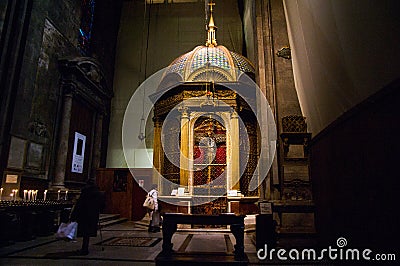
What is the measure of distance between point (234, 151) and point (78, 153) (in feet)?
19.1

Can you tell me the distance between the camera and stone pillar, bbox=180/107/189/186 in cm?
904

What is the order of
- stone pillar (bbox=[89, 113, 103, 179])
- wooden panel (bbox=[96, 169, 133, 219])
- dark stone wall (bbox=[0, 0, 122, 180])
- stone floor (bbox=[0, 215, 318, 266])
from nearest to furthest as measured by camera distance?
stone floor (bbox=[0, 215, 318, 266])
dark stone wall (bbox=[0, 0, 122, 180])
wooden panel (bbox=[96, 169, 133, 219])
stone pillar (bbox=[89, 113, 103, 179])

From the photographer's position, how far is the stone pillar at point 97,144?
11.3 m

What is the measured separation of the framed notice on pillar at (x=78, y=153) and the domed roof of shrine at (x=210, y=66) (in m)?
4.19

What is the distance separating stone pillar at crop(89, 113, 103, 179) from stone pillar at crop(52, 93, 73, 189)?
2068 mm

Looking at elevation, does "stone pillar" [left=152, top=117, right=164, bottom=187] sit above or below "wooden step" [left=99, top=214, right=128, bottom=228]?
above

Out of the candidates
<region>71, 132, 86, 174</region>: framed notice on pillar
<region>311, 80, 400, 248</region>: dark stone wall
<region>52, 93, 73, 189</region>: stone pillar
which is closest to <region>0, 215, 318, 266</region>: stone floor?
<region>311, 80, 400, 248</region>: dark stone wall

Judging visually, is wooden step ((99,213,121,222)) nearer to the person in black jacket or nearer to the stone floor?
the stone floor

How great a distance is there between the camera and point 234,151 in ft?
30.1

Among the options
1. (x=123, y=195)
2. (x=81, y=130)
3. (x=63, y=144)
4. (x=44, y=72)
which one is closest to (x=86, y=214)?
(x=63, y=144)

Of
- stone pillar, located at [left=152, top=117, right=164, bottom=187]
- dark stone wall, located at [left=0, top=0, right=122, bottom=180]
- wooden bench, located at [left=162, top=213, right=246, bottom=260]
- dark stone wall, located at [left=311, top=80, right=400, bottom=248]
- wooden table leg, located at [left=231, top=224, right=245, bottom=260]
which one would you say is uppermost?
dark stone wall, located at [left=0, top=0, right=122, bottom=180]

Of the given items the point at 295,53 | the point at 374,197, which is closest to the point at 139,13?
the point at 295,53

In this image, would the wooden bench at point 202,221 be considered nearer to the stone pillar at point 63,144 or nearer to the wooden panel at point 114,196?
the stone pillar at point 63,144

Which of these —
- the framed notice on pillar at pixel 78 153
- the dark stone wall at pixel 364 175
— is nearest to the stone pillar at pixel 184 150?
the framed notice on pillar at pixel 78 153
